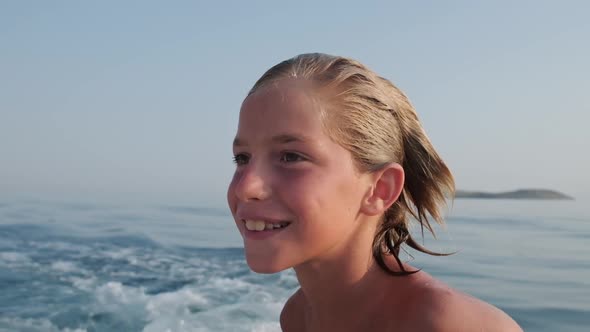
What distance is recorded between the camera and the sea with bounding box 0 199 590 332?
5.02 metres

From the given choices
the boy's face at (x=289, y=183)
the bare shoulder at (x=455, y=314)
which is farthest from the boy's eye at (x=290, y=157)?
the bare shoulder at (x=455, y=314)

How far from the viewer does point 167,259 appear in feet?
25.3

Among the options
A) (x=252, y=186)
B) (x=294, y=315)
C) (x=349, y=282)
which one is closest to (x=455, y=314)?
Result: (x=349, y=282)

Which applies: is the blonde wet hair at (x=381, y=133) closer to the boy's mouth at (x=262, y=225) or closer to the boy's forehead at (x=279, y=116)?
the boy's forehead at (x=279, y=116)

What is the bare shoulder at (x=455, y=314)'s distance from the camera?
188cm

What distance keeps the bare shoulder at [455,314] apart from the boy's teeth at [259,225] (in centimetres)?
50

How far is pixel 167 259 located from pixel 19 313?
2655mm

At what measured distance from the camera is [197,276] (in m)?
6.71

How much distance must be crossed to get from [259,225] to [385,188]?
1.46ft

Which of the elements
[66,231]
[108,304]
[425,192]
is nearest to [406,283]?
[425,192]

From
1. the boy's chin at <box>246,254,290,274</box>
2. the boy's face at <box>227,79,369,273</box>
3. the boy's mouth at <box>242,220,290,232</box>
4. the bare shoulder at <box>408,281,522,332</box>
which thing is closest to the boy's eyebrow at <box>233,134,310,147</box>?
the boy's face at <box>227,79,369,273</box>

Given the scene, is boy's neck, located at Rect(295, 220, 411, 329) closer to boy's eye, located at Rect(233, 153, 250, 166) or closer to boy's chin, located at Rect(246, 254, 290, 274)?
boy's chin, located at Rect(246, 254, 290, 274)

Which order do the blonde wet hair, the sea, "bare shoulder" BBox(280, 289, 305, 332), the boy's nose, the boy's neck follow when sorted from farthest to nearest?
1. the sea
2. "bare shoulder" BBox(280, 289, 305, 332)
3. the boy's neck
4. the blonde wet hair
5. the boy's nose

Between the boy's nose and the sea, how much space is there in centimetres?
314
